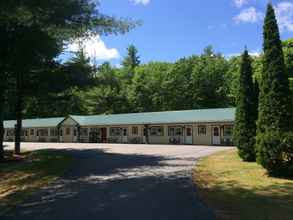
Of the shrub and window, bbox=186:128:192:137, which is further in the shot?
window, bbox=186:128:192:137

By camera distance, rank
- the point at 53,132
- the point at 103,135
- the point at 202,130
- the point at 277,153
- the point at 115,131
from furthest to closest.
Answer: the point at 53,132
the point at 103,135
the point at 115,131
the point at 202,130
the point at 277,153

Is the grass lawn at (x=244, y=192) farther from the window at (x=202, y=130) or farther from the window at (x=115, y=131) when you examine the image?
the window at (x=115, y=131)

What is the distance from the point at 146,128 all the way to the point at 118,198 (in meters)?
31.2

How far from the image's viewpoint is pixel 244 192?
34.0ft

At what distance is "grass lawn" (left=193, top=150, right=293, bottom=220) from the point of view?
8.09 metres

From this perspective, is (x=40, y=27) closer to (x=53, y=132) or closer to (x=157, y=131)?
(x=157, y=131)

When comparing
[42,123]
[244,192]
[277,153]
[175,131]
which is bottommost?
[244,192]

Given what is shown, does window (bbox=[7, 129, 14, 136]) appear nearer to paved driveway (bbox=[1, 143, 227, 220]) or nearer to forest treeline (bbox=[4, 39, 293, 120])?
forest treeline (bbox=[4, 39, 293, 120])

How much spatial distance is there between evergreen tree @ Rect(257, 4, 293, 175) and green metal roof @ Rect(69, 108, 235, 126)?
20.7 m

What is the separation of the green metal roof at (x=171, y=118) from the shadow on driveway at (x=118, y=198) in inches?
843

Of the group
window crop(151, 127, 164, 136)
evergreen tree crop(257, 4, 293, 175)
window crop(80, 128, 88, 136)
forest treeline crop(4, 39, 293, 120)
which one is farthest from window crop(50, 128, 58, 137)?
evergreen tree crop(257, 4, 293, 175)

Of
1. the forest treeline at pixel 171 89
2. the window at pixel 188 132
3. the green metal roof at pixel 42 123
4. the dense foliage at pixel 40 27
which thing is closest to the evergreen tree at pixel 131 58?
the forest treeline at pixel 171 89

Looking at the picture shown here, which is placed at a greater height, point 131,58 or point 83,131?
point 131,58

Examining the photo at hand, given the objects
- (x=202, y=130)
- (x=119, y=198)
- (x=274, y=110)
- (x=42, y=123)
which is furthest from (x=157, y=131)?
(x=119, y=198)
